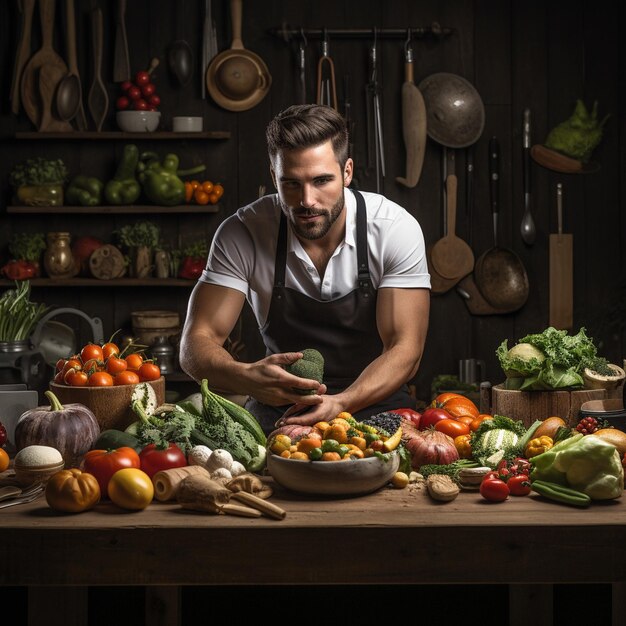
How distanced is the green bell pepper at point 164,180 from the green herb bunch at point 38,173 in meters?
0.43

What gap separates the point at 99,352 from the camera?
242cm

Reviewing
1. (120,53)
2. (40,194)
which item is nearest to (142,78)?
(120,53)

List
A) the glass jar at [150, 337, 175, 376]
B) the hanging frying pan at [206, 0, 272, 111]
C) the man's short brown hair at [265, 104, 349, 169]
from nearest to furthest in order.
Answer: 1. the man's short brown hair at [265, 104, 349, 169]
2. the glass jar at [150, 337, 175, 376]
3. the hanging frying pan at [206, 0, 272, 111]

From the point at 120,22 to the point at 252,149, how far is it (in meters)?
0.98

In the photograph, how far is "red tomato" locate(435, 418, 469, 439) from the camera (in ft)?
7.41

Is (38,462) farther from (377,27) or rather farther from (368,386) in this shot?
(377,27)

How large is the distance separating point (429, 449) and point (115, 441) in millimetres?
710

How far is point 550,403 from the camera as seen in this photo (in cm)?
233

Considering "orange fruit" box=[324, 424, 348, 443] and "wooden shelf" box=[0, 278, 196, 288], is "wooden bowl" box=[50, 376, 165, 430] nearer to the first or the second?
"orange fruit" box=[324, 424, 348, 443]

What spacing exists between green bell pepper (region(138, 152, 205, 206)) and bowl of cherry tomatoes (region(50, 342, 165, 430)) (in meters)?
2.61

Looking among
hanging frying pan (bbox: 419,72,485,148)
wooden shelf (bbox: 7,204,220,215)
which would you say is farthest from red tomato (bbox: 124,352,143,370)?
hanging frying pan (bbox: 419,72,485,148)

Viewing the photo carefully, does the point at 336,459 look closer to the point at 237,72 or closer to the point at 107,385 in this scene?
the point at 107,385

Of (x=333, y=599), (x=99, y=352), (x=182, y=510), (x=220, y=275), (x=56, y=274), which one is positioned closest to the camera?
(x=182, y=510)

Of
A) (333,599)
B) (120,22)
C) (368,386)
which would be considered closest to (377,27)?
(120,22)
